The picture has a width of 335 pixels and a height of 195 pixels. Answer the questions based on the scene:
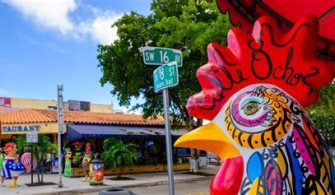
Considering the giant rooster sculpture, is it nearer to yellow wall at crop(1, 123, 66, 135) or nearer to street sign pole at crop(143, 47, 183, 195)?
street sign pole at crop(143, 47, 183, 195)

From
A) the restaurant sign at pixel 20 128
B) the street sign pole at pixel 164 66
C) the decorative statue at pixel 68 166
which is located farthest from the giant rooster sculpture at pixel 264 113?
the restaurant sign at pixel 20 128

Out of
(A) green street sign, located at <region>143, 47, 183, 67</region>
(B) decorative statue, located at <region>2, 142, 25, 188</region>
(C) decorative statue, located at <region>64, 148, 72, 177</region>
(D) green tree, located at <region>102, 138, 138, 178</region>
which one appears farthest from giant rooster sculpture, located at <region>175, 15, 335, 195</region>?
(C) decorative statue, located at <region>64, 148, 72, 177</region>

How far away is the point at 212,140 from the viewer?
8.68 feet

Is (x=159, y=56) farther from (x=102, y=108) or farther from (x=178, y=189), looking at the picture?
(x=102, y=108)

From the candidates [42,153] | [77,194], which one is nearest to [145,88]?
[42,153]

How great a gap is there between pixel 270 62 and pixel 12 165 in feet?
59.9

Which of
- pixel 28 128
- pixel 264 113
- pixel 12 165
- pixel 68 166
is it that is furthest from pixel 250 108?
pixel 28 128

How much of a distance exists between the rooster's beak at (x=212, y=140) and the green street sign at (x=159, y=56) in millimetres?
2831

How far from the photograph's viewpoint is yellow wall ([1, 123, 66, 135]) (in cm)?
2753

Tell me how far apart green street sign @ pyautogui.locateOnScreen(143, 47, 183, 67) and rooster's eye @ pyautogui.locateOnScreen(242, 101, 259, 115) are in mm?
2880

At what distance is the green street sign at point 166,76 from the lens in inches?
200

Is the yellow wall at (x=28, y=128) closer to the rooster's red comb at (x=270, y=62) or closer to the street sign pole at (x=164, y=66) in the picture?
the street sign pole at (x=164, y=66)

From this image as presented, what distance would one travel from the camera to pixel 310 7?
14.2ft

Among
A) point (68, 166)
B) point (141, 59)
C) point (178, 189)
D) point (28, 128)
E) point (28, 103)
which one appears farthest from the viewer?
point (28, 103)
